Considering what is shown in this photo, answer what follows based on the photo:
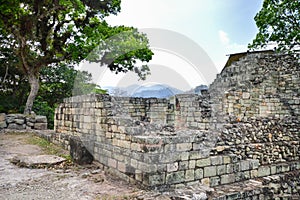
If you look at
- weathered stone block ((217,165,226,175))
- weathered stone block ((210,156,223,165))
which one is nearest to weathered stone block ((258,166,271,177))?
weathered stone block ((217,165,226,175))

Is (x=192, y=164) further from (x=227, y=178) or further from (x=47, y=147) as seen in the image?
(x=47, y=147)

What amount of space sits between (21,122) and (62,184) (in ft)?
30.8

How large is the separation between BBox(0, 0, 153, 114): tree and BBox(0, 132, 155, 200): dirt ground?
30.9 feet

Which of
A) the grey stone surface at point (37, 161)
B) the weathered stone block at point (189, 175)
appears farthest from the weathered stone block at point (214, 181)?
the grey stone surface at point (37, 161)

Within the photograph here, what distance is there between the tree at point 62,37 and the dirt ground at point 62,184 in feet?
30.9

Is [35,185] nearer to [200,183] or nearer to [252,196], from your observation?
[200,183]

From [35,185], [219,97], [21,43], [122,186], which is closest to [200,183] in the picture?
[122,186]

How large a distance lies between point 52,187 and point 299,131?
Answer: 670 cm

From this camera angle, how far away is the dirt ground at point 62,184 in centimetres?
427

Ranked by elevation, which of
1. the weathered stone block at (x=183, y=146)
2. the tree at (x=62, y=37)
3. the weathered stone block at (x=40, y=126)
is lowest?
the weathered stone block at (x=40, y=126)

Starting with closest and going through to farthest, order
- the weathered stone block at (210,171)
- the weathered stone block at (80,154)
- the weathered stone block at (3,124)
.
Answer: the weathered stone block at (210,171) < the weathered stone block at (80,154) < the weathered stone block at (3,124)

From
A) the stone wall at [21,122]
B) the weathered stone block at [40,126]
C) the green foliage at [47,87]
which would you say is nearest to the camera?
the stone wall at [21,122]

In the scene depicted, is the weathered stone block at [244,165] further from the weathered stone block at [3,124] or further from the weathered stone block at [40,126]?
the weathered stone block at [3,124]

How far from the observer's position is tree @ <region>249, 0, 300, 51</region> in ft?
47.1
